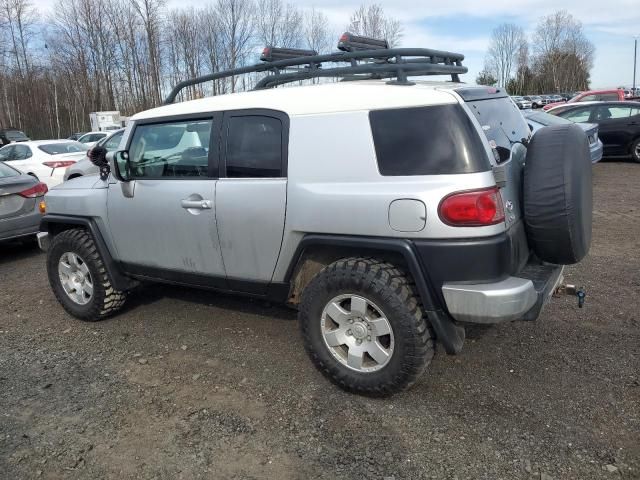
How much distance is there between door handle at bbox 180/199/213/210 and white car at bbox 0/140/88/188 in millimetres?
9470

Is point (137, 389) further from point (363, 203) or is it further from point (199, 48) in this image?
point (199, 48)

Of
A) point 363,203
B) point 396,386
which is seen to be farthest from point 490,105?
point 396,386

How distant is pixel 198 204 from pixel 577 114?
1276 cm

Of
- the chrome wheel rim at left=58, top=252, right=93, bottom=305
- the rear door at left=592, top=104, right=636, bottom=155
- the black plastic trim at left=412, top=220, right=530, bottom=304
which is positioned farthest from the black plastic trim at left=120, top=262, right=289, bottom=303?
the rear door at left=592, top=104, right=636, bottom=155

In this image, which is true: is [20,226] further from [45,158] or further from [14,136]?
[14,136]

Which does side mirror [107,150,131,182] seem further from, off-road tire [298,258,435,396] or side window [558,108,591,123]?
side window [558,108,591,123]

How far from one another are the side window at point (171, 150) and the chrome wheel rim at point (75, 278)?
1.06 m

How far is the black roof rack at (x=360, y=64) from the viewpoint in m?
3.44

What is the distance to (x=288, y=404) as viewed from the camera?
10.8 ft

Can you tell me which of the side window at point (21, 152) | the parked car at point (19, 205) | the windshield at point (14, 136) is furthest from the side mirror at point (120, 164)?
→ the windshield at point (14, 136)

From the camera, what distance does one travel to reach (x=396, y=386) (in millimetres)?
3174

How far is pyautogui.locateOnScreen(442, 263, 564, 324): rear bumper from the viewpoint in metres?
2.83

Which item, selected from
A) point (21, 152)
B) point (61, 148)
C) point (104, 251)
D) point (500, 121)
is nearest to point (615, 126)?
point (500, 121)

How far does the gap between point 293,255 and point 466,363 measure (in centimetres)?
140
